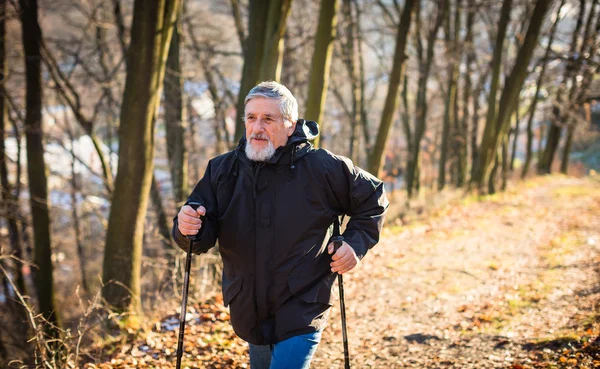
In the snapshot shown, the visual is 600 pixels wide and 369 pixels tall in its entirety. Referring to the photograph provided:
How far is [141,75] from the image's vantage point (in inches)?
269

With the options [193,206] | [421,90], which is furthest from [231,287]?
[421,90]

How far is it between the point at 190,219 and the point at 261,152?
1.91ft

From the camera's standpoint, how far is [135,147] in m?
6.96

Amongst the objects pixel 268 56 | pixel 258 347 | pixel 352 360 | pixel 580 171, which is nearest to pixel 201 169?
pixel 268 56

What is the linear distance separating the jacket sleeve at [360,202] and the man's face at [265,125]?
16.7 inches

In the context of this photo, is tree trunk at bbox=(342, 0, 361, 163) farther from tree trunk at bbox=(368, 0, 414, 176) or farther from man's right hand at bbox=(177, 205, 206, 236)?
man's right hand at bbox=(177, 205, 206, 236)

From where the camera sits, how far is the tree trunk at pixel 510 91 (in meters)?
14.2

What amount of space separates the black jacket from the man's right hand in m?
0.10

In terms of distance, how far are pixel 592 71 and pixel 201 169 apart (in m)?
14.8

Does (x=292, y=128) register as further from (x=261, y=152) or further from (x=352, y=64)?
(x=352, y=64)

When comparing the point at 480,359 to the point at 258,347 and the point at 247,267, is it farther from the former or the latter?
the point at 247,267

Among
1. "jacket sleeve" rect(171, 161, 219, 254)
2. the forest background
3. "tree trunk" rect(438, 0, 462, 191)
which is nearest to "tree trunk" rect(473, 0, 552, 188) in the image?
the forest background

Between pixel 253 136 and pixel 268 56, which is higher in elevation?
pixel 268 56

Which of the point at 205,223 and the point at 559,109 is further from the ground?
the point at 559,109
